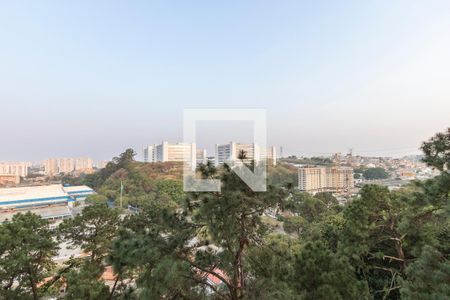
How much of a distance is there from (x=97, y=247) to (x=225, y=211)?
3.52 m

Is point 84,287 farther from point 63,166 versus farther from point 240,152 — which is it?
point 63,166

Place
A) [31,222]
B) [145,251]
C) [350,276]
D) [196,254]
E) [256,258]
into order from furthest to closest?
1. [31,222]
2. [350,276]
3. [196,254]
4. [256,258]
5. [145,251]

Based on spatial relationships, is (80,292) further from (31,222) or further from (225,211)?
(225,211)

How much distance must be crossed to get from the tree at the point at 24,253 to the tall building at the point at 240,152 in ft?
11.0

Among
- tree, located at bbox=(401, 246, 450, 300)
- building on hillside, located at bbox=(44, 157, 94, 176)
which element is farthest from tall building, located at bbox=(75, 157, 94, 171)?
tree, located at bbox=(401, 246, 450, 300)

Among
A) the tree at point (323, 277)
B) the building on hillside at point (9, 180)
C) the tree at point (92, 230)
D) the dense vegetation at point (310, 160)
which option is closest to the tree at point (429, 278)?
the tree at point (323, 277)

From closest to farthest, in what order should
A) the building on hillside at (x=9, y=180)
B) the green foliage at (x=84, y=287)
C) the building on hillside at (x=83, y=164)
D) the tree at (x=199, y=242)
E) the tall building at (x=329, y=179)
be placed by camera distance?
the tree at (x=199, y=242)
the green foliage at (x=84, y=287)
the tall building at (x=329, y=179)
the building on hillside at (x=9, y=180)
the building on hillside at (x=83, y=164)

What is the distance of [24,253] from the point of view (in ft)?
12.0

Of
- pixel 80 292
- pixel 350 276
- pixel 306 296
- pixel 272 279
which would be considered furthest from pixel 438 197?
pixel 80 292

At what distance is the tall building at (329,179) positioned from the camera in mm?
32591

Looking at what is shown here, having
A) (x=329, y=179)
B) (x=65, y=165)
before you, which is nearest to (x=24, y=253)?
(x=329, y=179)

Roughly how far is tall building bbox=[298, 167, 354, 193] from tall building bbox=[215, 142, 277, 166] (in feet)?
100

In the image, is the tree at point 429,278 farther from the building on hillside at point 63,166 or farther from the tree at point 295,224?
the building on hillside at point 63,166

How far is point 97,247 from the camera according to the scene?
446cm
